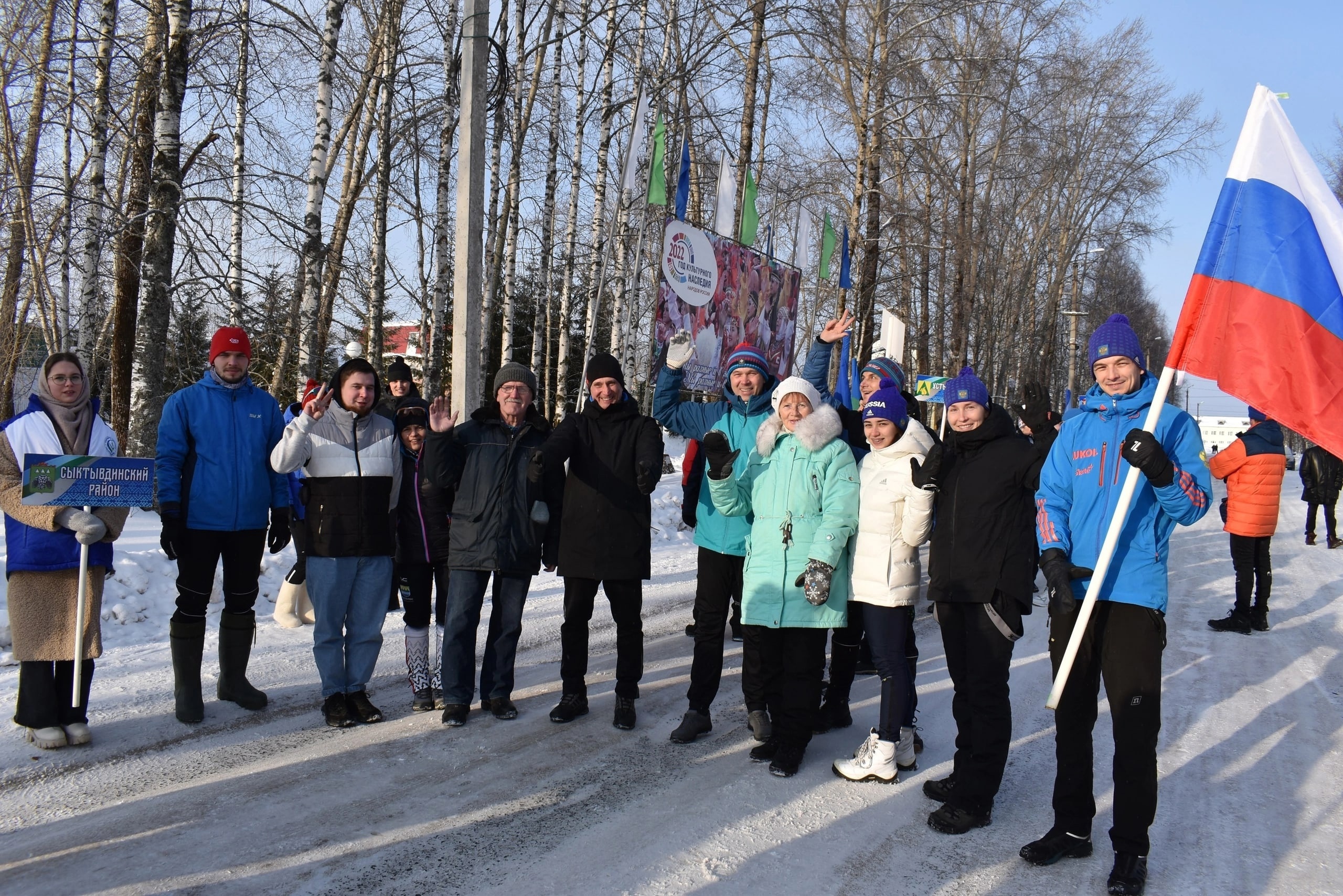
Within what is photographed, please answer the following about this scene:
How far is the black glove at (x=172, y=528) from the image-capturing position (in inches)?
180

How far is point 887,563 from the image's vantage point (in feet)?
14.2

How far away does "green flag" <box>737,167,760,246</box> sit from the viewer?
591 inches

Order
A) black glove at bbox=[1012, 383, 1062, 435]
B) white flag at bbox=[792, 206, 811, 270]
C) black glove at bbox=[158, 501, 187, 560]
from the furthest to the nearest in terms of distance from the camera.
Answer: white flag at bbox=[792, 206, 811, 270]
black glove at bbox=[1012, 383, 1062, 435]
black glove at bbox=[158, 501, 187, 560]

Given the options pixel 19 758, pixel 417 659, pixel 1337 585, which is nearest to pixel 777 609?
pixel 417 659

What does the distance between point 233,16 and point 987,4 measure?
553 inches

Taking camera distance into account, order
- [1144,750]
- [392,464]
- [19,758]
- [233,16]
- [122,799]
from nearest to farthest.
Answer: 1. [1144,750]
2. [122,799]
3. [19,758]
4. [392,464]
5. [233,16]

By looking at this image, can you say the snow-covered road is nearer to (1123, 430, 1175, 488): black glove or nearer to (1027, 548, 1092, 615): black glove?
(1027, 548, 1092, 615): black glove

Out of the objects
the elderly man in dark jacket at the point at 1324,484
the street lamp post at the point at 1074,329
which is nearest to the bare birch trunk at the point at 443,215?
the elderly man in dark jacket at the point at 1324,484

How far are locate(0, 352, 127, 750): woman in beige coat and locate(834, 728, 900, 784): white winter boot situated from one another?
376 centimetres

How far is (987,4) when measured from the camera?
56.7 ft

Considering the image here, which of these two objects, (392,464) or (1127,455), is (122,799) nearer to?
(392,464)

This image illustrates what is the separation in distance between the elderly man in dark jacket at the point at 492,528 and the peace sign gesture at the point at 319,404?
56cm

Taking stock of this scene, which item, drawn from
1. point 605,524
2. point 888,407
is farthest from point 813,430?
point 605,524

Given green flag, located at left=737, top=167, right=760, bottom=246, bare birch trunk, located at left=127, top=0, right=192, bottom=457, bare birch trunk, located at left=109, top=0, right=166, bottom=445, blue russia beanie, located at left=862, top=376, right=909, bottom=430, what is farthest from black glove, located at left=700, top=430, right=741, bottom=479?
green flag, located at left=737, top=167, right=760, bottom=246
